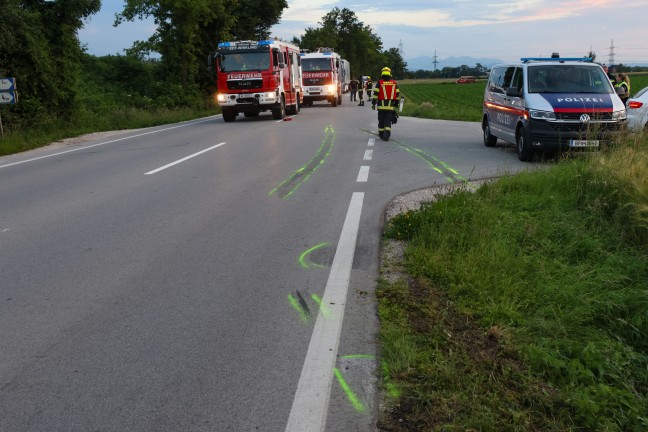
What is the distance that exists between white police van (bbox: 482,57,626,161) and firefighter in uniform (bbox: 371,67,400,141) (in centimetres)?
280

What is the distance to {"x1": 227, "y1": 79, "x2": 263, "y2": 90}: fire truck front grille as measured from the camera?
24.5 metres

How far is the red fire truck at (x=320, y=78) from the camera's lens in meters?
38.5

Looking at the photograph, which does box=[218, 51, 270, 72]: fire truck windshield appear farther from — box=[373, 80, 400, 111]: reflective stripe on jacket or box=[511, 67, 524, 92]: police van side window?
box=[511, 67, 524, 92]: police van side window

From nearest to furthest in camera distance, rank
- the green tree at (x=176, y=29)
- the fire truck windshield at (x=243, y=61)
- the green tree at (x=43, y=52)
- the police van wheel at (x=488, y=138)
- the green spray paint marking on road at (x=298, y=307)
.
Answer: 1. the green spray paint marking on road at (x=298, y=307)
2. the police van wheel at (x=488, y=138)
3. the green tree at (x=43, y=52)
4. the fire truck windshield at (x=243, y=61)
5. the green tree at (x=176, y=29)

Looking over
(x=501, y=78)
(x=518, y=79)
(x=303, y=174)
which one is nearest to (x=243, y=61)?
(x=501, y=78)

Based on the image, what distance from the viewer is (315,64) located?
38.9m

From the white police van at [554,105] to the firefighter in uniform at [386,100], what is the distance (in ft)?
9.19

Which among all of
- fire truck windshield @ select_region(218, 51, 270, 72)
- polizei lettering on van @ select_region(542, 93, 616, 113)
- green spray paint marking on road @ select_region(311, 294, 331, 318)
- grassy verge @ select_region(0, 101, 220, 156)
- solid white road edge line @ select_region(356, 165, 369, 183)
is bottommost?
green spray paint marking on road @ select_region(311, 294, 331, 318)

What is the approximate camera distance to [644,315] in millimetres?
4102

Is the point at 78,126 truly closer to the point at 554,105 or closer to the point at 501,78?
the point at 501,78

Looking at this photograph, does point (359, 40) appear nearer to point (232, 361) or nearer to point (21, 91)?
point (21, 91)

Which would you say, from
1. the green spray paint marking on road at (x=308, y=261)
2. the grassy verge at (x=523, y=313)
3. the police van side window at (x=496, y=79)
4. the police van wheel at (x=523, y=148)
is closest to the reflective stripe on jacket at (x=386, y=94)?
the police van side window at (x=496, y=79)

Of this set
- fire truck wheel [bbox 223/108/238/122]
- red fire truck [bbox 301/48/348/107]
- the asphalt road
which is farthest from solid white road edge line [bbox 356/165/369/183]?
red fire truck [bbox 301/48/348/107]

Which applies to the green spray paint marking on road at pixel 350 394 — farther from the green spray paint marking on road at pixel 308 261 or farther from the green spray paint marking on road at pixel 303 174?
the green spray paint marking on road at pixel 303 174
